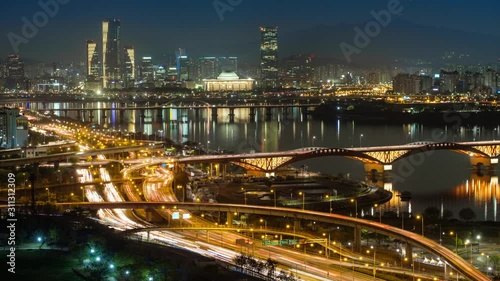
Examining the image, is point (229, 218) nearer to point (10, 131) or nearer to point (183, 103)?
point (10, 131)

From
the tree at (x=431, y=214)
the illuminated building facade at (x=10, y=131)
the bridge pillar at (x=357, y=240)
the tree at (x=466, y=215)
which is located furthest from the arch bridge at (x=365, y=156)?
the bridge pillar at (x=357, y=240)

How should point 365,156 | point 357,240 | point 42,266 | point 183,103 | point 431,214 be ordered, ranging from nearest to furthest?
point 42,266 < point 357,240 < point 431,214 < point 365,156 < point 183,103

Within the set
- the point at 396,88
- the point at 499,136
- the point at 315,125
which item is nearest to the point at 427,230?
the point at 499,136

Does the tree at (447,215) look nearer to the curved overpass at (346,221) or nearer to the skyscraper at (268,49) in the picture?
the curved overpass at (346,221)

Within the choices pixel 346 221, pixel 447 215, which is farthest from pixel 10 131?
pixel 346 221

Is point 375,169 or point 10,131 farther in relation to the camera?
point 10,131

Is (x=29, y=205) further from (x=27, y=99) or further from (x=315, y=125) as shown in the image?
(x=27, y=99)
